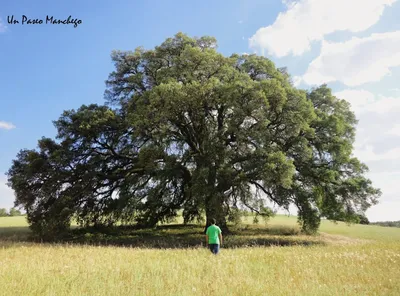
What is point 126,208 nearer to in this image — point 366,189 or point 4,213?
point 366,189

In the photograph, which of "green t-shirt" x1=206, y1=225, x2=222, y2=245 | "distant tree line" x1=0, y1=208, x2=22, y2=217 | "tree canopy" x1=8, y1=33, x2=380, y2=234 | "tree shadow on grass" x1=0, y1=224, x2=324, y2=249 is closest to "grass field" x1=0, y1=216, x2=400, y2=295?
"green t-shirt" x1=206, y1=225, x2=222, y2=245

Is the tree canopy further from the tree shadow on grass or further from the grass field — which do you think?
the grass field

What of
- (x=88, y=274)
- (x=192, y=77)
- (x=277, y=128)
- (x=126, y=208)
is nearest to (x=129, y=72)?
(x=192, y=77)

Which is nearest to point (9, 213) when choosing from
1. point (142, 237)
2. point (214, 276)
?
point (142, 237)

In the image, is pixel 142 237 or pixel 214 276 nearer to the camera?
pixel 214 276

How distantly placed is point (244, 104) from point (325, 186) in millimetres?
8524

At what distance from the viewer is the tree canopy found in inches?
819

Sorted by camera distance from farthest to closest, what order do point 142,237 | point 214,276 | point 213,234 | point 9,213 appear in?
point 9,213 < point 142,237 < point 213,234 < point 214,276

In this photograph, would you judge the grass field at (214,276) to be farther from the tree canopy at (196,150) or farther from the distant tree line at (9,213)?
the distant tree line at (9,213)

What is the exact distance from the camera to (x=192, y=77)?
77.3 ft

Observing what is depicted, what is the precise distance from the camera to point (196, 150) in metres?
25.1

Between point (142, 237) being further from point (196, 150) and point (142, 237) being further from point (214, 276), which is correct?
point (214, 276)

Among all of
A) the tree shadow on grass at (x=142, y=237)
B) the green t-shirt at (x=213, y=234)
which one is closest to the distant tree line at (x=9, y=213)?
the tree shadow on grass at (x=142, y=237)

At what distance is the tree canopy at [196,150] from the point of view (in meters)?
20.8
